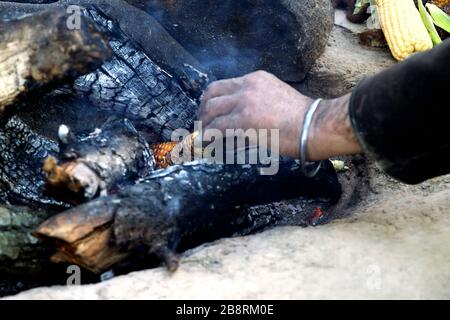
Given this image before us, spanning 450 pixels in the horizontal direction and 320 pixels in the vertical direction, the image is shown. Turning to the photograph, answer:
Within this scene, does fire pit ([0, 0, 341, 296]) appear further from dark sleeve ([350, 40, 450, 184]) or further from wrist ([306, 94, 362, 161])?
dark sleeve ([350, 40, 450, 184])

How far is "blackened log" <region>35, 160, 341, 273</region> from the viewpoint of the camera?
176cm

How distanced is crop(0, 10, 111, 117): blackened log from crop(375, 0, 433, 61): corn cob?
2.39 m

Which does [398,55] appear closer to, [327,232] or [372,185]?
[372,185]

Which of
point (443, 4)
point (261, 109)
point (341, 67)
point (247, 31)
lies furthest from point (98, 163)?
point (443, 4)

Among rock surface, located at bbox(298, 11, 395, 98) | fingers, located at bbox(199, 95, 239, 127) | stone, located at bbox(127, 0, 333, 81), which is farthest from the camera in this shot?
rock surface, located at bbox(298, 11, 395, 98)

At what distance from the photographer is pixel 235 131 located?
206cm

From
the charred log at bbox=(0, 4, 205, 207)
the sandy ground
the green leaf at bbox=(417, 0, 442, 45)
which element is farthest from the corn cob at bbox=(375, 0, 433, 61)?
the charred log at bbox=(0, 4, 205, 207)

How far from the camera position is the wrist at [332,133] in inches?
Answer: 75.3

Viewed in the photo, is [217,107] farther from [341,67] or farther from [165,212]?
[341,67]

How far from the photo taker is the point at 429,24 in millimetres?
3746

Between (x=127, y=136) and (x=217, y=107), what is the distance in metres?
0.57

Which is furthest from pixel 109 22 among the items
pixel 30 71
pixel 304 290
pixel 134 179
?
pixel 304 290

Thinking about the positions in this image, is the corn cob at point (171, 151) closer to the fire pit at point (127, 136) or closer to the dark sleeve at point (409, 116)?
the fire pit at point (127, 136)
